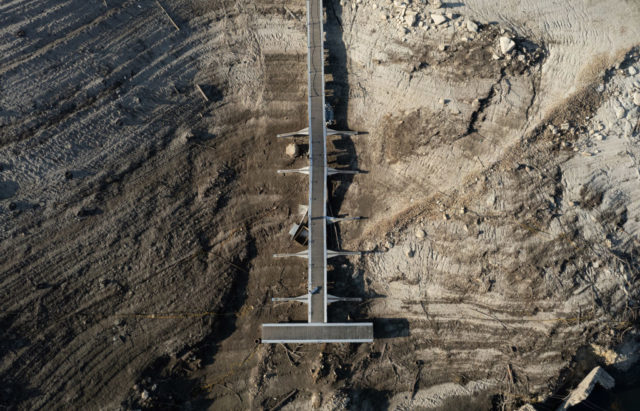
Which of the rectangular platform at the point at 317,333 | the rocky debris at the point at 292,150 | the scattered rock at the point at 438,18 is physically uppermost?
the scattered rock at the point at 438,18

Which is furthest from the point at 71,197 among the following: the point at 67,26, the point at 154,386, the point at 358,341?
the point at 358,341

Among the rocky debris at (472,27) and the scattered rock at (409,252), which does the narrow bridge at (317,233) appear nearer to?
the scattered rock at (409,252)

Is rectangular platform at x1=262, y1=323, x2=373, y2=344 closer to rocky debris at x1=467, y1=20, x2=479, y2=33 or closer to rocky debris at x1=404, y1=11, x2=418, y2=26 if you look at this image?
rocky debris at x1=404, y1=11, x2=418, y2=26

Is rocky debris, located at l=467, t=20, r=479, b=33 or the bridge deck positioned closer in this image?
the bridge deck

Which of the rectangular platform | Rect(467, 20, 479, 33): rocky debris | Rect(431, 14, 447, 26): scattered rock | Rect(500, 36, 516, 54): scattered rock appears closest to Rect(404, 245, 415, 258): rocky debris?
the rectangular platform

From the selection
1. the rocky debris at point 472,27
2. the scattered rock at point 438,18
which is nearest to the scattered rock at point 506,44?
the rocky debris at point 472,27

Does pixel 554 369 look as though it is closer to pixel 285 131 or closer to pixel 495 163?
pixel 495 163

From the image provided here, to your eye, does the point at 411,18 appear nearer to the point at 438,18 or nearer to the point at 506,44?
the point at 438,18

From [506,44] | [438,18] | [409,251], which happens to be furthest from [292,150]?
[506,44]

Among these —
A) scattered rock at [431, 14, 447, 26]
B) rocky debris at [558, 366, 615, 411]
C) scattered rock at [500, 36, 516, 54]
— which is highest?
scattered rock at [431, 14, 447, 26]
